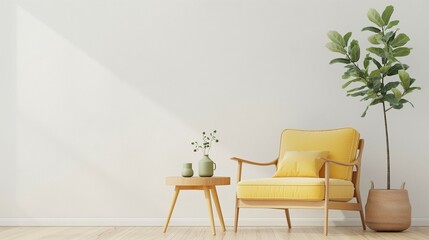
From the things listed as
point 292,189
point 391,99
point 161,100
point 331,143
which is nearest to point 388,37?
point 391,99

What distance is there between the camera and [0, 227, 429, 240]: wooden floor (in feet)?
18.1

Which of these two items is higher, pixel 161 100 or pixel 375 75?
pixel 375 75

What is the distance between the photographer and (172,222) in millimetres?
6617

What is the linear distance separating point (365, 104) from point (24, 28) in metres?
3.40

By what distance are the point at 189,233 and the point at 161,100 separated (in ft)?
4.80

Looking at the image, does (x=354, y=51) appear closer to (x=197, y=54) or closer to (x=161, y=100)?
(x=197, y=54)

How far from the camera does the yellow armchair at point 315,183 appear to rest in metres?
5.47

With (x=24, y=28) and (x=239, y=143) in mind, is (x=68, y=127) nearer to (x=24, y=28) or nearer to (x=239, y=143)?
(x=24, y=28)

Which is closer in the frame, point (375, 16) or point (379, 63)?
point (375, 16)

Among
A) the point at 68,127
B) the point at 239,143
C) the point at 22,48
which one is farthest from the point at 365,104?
the point at 22,48

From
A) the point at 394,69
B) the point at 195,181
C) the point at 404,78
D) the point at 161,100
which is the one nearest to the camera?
the point at 195,181

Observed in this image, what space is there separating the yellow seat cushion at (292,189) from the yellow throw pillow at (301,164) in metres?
0.24

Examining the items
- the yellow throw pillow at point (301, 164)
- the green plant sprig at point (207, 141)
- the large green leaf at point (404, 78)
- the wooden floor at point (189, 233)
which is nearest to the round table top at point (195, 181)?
the wooden floor at point (189, 233)

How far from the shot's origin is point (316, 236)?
18.2 feet
